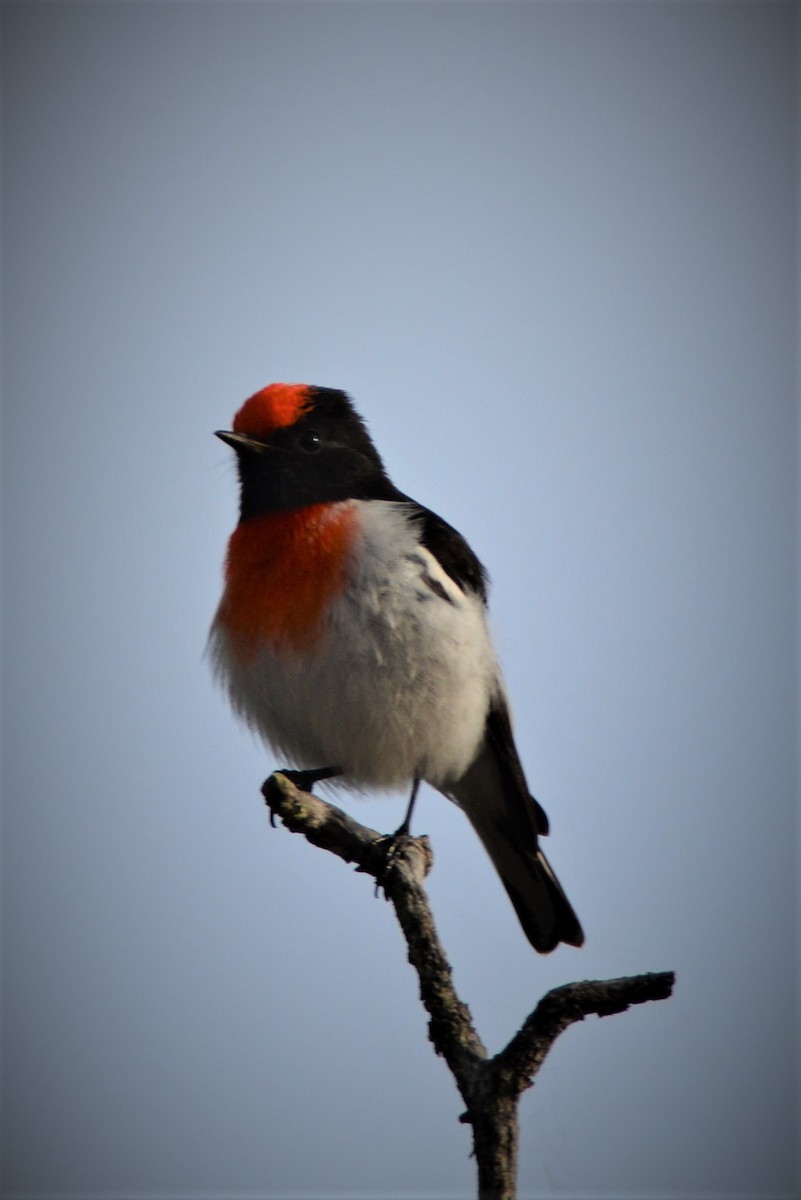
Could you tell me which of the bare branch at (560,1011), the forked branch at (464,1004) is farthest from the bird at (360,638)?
the bare branch at (560,1011)

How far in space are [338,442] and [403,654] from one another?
1349 mm

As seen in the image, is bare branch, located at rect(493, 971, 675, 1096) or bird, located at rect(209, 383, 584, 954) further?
bird, located at rect(209, 383, 584, 954)

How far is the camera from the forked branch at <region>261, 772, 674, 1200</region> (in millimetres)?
3617

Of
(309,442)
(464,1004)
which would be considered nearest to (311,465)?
(309,442)

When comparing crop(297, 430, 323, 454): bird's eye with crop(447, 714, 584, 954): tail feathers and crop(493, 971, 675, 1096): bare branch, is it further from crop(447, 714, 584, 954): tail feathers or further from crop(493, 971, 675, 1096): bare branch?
crop(493, 971, 675, 1096): bare branch

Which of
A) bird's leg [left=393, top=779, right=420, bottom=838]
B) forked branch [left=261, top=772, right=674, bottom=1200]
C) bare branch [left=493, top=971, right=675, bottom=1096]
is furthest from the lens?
bird's leg [left=393, top=779, right=420, bottom=838]

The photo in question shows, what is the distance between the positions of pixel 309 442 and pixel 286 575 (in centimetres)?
87

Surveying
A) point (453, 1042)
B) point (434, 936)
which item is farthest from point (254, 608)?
point (453, 1042)

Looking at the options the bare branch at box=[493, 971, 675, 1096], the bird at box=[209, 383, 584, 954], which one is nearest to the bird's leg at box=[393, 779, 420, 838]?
the bird at box=[209, 383, 584, 954]

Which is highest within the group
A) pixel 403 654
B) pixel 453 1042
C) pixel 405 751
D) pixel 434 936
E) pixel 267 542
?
pixel 267 542

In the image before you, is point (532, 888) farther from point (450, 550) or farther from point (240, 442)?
point (240, 442)

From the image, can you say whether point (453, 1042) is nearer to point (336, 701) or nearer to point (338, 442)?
point (336, 701)

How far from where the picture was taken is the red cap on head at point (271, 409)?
603 centimetres

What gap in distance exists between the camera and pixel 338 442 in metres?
6.09
